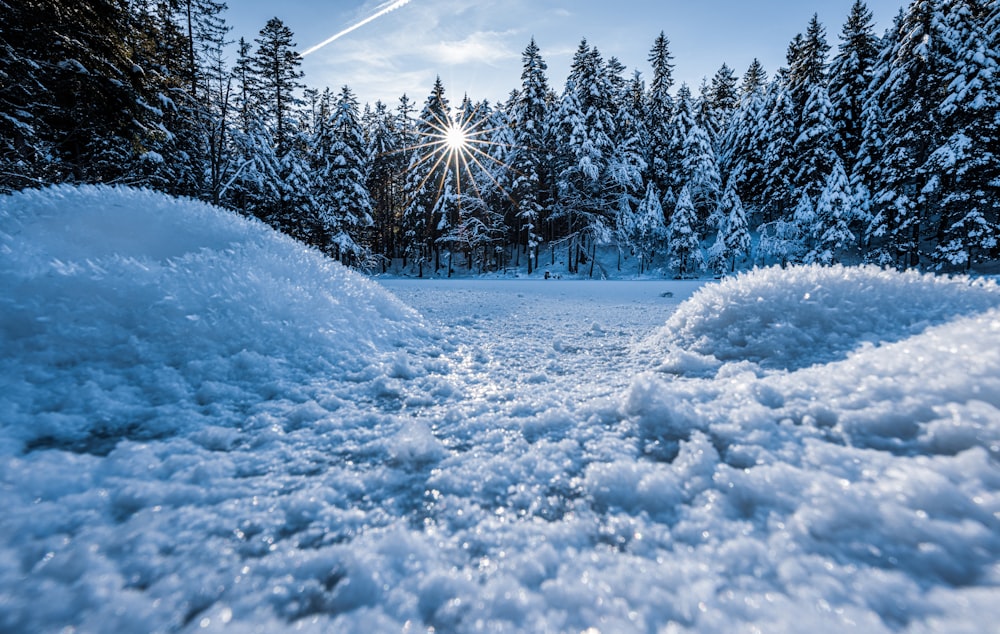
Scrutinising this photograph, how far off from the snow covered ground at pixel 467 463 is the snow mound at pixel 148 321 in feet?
0.08

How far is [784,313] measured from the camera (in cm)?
390

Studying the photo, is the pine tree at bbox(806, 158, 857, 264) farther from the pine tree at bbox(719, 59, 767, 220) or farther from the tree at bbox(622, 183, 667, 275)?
the tree at bbox(622, 183, 667, 275)

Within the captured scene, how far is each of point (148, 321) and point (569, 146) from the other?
2460 cm

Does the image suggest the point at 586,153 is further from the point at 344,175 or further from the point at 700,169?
the point at 344,175

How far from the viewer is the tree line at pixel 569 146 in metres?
8.31

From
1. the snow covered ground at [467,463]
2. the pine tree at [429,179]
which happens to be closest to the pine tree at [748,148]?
the pine tree at [429,179]

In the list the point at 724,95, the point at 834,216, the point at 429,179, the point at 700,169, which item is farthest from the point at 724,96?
the point at 429,179

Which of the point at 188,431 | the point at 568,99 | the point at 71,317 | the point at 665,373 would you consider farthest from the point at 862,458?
the point at 568,99

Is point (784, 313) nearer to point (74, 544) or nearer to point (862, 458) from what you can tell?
point (862, 458)

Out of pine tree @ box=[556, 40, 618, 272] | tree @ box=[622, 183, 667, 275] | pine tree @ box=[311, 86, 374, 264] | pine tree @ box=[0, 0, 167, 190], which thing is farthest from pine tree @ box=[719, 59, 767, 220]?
pine tree @ box=[0, 0, 167, 190]

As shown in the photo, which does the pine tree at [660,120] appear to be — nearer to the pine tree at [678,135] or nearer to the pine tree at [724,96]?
the pine tree at [678,135]

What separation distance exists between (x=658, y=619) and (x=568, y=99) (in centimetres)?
2718

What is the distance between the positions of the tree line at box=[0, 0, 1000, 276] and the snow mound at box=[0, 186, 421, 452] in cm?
534

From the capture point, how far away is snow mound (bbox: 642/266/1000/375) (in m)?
3.30
